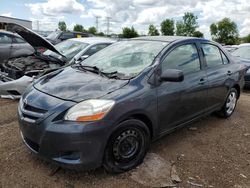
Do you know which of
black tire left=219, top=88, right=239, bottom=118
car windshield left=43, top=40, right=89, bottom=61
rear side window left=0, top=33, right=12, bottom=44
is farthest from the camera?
rear side window left=0, top=33, right=12, bottom=44

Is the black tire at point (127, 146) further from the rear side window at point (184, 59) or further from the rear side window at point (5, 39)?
the rear side window at point (5, 39)

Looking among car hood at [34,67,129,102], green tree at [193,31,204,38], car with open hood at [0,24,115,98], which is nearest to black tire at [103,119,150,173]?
car hood at [34,67,129,102]

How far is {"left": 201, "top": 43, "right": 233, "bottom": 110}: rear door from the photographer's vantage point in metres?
4.54

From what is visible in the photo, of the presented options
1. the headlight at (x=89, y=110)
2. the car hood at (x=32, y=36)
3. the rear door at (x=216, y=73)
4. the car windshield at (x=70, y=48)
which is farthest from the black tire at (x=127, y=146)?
the car windshield at (x=70, y=48)

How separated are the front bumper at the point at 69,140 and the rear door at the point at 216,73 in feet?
7.73

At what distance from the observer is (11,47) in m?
8.67

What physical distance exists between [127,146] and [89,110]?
703 mm

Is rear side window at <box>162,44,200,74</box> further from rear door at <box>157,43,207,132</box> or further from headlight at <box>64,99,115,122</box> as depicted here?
headlight at <box>64,99,115,122</box>

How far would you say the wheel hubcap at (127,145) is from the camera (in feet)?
10.3

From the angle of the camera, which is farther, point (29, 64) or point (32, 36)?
point (29, 64)

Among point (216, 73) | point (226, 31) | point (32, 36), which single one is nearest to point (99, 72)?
point (216, 73)

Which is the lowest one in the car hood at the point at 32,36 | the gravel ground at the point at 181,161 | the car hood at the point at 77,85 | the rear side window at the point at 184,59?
the gravel ground at the point at 181,161

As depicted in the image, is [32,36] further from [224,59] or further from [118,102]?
[224,59]

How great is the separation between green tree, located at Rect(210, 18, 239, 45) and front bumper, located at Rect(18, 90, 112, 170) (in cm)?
4330
